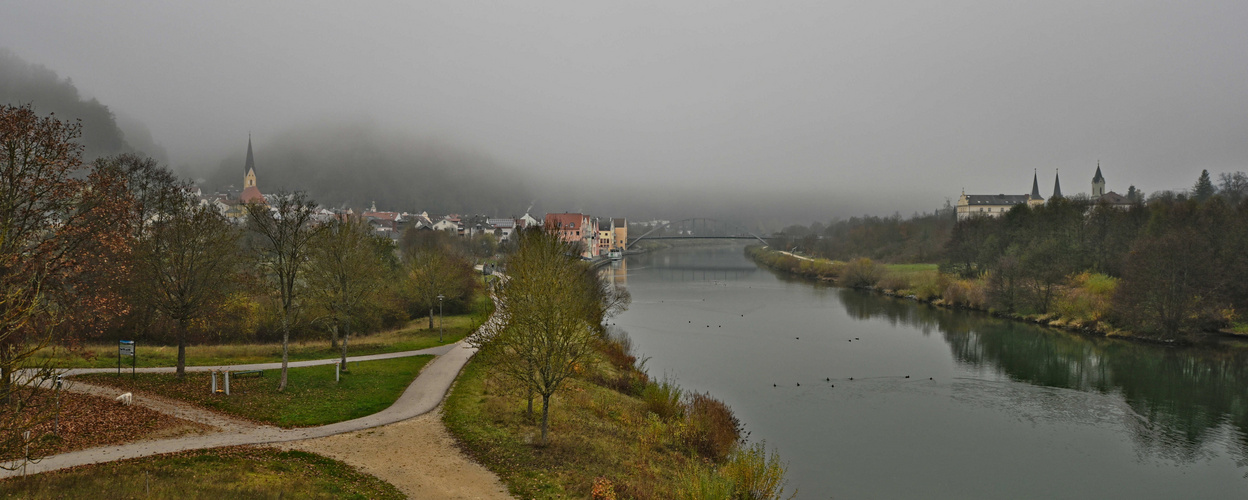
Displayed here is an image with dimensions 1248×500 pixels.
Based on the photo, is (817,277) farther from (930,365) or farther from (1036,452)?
(1036,452)

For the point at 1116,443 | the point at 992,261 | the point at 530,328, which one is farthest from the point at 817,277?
the point at 530,328

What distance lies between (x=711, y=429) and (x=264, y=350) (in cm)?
1446

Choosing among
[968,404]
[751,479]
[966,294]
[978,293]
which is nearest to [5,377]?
[751,479]

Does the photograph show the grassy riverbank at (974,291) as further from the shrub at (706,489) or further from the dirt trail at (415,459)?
the dirt trail at (415,459)

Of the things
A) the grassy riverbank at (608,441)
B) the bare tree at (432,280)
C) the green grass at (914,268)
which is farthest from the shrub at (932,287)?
the grassy riverbank at (608,441)

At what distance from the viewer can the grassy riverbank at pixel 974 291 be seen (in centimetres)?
3441

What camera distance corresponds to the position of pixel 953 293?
1743 inches

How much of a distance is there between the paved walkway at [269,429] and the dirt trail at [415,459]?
0.46m

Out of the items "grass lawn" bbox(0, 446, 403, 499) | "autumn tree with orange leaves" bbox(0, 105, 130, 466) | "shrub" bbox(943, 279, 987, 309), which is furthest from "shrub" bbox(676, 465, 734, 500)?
"shrub" bbox(943, 279, 987, 309)

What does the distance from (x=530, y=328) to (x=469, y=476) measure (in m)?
3.08

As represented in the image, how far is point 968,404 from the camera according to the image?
20.4 m

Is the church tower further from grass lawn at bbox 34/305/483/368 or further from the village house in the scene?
grass lawn at bbox 34/305/483/368

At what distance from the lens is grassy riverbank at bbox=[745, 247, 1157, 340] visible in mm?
34406

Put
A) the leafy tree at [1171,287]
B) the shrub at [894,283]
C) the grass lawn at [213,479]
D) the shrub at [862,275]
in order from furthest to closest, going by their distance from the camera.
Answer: the shrub at [862,275] → the shrub at [894,283] → the leafy tree at [1171,287] → the grass lawn at [213,479]
